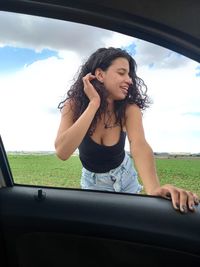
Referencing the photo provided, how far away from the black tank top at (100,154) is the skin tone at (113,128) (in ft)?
0.08

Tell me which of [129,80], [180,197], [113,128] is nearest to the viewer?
[180,197]

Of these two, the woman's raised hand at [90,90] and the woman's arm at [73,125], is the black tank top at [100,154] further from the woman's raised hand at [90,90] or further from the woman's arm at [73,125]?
the woman's raised hand at [90,90]

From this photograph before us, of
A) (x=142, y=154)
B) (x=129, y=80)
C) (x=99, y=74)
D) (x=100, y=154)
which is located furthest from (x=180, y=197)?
(x=99, y=74)

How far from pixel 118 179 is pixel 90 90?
0.46 m

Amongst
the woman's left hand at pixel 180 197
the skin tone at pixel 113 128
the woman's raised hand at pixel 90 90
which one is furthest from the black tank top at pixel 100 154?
the woman's left hand at pixel 180 197

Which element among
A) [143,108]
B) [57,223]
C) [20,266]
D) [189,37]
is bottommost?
[20,266]

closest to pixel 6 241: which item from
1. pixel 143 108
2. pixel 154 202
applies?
pixel 154 202

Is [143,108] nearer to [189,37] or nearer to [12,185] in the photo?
[189,37]

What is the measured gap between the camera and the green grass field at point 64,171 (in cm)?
229

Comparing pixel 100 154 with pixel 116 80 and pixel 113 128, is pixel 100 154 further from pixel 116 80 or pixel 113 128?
pixel 116 80

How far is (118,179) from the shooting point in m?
2.46

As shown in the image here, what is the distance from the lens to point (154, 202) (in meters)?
2.30

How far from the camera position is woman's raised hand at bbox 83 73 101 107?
96.0 inches

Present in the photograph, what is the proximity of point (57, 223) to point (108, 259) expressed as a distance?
0.31 metres
